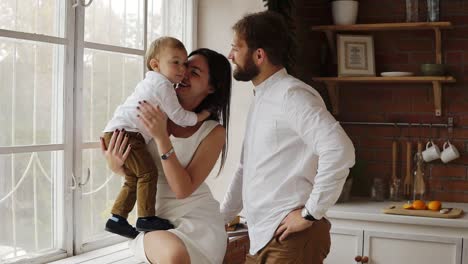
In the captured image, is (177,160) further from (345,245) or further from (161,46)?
(345,245)

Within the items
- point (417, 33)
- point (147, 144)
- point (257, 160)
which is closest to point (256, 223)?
point (257, 160)

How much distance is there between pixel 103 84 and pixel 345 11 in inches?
65.1

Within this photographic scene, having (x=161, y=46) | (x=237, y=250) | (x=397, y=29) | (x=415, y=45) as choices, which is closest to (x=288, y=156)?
(x=161, y=46)

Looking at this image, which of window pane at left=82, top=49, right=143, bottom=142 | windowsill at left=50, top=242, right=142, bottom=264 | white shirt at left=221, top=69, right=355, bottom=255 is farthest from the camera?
window pane at left=82, top=49, right=143, bottom=142

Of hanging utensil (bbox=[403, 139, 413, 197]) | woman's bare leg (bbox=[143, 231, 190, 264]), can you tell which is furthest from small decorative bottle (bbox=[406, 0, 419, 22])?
woman's bare leg (bbox=[143, 231, 190, 264])

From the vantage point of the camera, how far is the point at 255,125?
220cm

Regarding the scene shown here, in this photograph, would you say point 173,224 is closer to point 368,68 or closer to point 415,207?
point 415,207

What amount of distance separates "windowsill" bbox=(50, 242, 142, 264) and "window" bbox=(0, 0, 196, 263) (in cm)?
4

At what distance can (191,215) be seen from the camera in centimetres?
219

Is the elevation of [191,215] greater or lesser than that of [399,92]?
lesser

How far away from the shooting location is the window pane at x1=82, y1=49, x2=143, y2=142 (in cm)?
254

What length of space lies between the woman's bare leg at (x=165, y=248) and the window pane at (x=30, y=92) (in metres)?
0.57

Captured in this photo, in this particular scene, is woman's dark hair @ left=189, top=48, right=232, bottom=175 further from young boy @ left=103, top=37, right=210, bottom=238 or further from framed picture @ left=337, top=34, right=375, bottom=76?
framed picture @ left=337, top=34, right=375, bottom=76

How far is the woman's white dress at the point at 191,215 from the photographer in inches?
84.5
